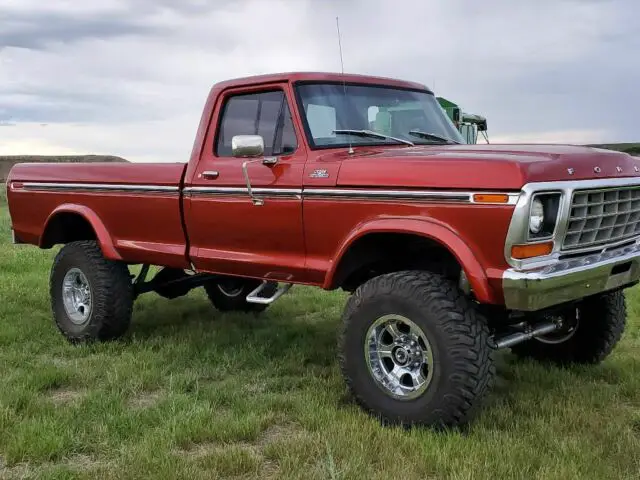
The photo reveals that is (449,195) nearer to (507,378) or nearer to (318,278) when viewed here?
(318,278)

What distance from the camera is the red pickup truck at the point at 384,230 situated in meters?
3.79

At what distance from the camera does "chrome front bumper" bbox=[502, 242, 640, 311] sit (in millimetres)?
3676

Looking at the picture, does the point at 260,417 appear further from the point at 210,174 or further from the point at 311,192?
the point at 210,174

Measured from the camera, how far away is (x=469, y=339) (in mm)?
3867

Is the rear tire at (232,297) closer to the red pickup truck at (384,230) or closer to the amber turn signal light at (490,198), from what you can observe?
the red pickup truck at (384,230)

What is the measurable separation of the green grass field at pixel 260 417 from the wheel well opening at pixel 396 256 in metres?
0.86

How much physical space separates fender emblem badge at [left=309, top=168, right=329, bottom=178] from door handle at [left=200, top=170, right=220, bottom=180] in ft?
3.09

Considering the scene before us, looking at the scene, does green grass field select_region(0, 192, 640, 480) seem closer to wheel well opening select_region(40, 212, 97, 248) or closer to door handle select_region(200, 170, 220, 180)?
wheel well opening select_region(40, 212, 97, 248)

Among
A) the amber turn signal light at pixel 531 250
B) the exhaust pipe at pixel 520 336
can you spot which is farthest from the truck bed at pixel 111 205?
the amber turn signal light at pixel 531 250

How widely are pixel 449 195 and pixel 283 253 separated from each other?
1378mm

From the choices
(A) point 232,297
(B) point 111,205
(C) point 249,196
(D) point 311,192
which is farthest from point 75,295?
(D) point 311,192

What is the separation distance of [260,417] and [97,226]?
8.71ft

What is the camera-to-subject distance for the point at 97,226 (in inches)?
240

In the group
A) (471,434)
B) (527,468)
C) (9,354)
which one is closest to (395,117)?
(471,434)
